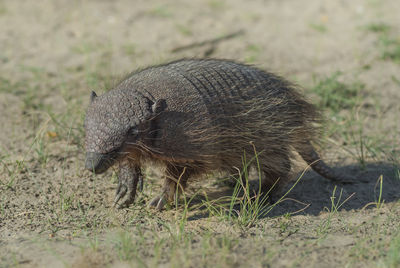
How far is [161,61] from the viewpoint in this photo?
750cm

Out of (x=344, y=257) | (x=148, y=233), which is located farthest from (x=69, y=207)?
(x=344, y=257)

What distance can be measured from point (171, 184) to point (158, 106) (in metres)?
0.92

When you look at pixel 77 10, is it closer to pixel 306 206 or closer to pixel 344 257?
pixel 306 206

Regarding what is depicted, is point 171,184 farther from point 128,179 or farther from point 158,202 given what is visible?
point 128,179

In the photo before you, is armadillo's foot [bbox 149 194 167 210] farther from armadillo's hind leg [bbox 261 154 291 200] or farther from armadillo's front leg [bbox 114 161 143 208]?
armadillo's hind leg [bbox 261 154 291 200]

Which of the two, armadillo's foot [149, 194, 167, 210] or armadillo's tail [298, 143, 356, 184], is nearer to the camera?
armadillo's foot [149, 194, 167, 210]

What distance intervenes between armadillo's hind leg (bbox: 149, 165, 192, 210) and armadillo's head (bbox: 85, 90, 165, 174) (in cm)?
60

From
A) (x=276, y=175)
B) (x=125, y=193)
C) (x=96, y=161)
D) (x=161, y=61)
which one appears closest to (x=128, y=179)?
(x=125, y=193)

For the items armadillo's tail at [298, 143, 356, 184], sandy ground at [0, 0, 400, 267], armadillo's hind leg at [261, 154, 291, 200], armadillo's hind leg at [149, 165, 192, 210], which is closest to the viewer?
sandy ground at [0, 0, 400, 267]

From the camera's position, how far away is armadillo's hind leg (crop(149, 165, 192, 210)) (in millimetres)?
4770

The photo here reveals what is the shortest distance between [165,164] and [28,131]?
254 cm

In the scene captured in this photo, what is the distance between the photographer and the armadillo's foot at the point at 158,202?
4824 mm

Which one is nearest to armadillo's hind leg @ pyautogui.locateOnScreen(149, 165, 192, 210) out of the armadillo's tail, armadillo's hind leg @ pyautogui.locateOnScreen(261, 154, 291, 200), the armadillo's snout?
the armadillo's snout

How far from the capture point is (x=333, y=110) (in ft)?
23.1
